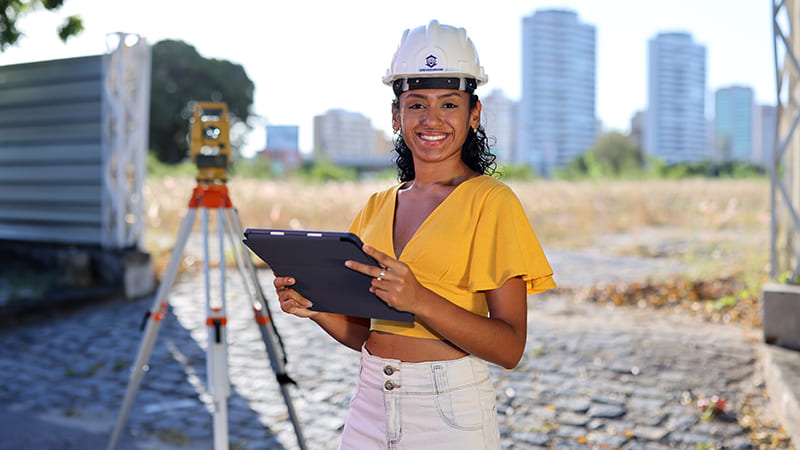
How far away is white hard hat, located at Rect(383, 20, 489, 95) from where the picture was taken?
5.57ft

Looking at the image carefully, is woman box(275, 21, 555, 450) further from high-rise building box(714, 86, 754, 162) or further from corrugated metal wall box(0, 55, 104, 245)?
high-rise building box(714, 86, 754, 162)

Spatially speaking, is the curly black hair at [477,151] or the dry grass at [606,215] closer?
the curly black hair at [477,151]

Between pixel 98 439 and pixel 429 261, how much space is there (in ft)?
11.2

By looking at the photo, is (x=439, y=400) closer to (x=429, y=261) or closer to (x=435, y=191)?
(x=429, y=261)

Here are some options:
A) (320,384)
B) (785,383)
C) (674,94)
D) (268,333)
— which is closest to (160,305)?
(268,333)

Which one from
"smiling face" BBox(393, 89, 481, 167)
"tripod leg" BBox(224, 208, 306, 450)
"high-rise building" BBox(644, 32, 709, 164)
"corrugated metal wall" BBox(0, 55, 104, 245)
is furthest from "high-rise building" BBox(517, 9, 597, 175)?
"smiling face" BBox(393, 89, 481, 167)

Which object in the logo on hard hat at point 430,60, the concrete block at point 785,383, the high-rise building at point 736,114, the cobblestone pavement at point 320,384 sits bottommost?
the cobblestone pavement at point 320,384

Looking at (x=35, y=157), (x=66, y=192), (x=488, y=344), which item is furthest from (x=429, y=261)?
(x=35, y=157)

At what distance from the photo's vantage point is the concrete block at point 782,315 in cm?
517

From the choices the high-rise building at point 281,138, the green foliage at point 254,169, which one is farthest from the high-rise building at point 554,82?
the green foliage at point 254,169

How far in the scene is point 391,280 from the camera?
4.61ft

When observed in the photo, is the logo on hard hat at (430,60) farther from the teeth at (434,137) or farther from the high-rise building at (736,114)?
the high-rise building at (736,114)

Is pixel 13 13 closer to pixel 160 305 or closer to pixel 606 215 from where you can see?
pixel 160 305

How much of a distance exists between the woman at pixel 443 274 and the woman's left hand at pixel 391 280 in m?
0.05
